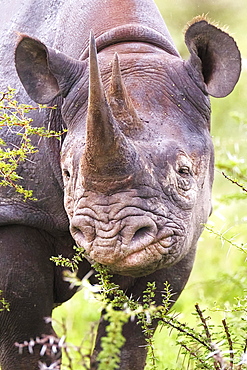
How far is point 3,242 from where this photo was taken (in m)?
4.99

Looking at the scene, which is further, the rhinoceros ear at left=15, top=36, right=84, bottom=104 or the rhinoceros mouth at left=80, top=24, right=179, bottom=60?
the rhinoceros mouth at left=80, top=24, right=179, bottom=60

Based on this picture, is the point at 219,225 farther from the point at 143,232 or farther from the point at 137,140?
the point at 143,232

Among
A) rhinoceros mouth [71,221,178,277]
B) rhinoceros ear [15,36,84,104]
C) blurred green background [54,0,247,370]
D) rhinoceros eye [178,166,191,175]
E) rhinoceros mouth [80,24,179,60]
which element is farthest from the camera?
blurred green background [54,0,247,370]

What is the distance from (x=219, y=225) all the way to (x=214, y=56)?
5.74 meters

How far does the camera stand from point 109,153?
3.86 m

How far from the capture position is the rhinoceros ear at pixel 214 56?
15.3ft

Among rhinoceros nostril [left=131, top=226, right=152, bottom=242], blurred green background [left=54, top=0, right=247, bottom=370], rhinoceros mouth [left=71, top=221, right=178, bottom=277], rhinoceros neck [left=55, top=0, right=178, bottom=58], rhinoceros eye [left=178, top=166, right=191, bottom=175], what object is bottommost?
blurred green background [left=54, top=0, right=247, bottom=370]

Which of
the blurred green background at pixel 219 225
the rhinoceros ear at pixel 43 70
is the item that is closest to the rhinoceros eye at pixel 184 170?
the blurred green background at pixel 219 225

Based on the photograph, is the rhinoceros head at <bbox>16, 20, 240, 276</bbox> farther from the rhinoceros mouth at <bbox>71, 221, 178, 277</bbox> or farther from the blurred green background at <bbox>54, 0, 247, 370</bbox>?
the blurred green background at <bbox>54, 0, 247, 370</bbox>

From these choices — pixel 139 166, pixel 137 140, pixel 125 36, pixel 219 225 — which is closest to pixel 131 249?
pixel 139 166

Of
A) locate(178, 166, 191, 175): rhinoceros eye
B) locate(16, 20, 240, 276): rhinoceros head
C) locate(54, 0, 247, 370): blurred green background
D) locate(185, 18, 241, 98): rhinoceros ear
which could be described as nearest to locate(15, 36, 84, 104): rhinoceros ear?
locate(16, 20, 240, 276): rhinoceros head

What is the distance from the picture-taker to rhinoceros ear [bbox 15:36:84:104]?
466 centimetres

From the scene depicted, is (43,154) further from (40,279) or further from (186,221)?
(186,221)

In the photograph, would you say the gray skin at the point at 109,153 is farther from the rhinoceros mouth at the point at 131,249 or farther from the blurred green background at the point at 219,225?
the blurred green background at the point at 219,225
